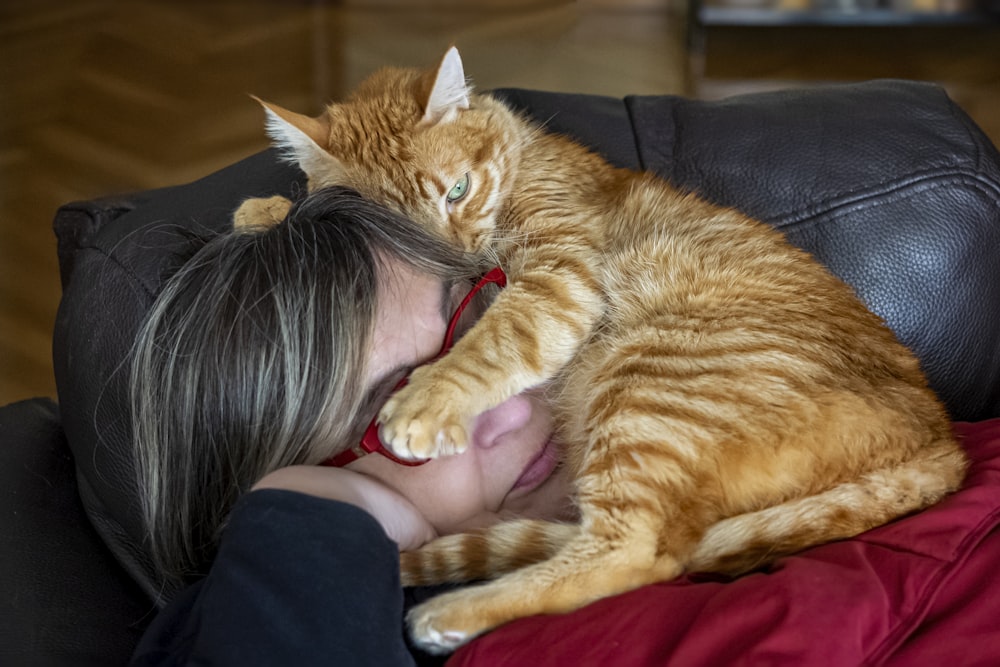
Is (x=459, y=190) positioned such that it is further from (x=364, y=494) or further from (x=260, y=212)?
(x=364, y=494)

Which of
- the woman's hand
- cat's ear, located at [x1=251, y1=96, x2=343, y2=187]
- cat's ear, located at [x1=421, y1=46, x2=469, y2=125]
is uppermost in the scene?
cat's ear, located at [x1=421, y1=46, x2=469, y2=125]

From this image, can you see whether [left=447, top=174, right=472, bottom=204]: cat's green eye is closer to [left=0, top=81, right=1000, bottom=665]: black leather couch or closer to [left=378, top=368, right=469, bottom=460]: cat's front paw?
[left=0, top=81, right=1000, bottom=665]: black leather couch

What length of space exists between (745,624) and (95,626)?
3.33 feet

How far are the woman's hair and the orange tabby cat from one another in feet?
0.45

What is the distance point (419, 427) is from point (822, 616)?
0.64 metres

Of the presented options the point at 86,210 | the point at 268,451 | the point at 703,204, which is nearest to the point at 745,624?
the point at 268,451

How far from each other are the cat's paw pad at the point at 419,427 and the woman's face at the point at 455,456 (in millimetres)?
65

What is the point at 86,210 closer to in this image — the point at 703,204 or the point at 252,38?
the point at 703,204

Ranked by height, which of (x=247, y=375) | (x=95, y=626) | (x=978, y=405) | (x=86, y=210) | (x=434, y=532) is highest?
(x=86, y=210)

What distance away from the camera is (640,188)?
1.87 metres

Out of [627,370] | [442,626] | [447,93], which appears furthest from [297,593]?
[447,93]

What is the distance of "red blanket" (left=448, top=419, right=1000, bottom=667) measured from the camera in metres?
1.13

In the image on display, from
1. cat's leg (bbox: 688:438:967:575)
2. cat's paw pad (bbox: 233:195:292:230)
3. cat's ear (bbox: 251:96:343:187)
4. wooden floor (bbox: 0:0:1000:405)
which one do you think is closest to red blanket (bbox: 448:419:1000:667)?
cat's leg (bbox: 688:438:967:575)

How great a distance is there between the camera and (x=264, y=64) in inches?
186
